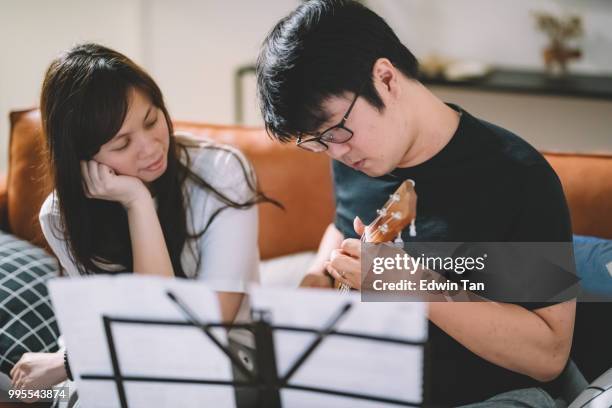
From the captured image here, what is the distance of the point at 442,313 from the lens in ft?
3.48

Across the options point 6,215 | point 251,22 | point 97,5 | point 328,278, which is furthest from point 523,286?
point 97,5

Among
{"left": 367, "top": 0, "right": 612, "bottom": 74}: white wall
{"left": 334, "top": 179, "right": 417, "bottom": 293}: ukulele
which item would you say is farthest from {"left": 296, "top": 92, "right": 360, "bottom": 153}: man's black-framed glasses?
{"left": 367, "top": 0, "right": 612, "bottom": 74}: white wall

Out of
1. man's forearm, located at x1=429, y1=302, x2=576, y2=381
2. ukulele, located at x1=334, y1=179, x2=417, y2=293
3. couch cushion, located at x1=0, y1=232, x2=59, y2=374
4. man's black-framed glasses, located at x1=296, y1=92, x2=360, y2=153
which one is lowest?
couch cushion, located at x1=0, y1=232, x2=59, y2=374

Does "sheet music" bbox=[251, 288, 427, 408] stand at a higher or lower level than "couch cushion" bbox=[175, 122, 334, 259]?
higher

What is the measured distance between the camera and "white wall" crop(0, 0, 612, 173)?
117 inches

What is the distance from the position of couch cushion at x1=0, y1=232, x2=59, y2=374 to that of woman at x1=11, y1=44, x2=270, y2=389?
6 cm

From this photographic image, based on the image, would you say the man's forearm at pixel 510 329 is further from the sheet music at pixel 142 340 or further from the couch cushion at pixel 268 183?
the couch cushion at pixel 268 183

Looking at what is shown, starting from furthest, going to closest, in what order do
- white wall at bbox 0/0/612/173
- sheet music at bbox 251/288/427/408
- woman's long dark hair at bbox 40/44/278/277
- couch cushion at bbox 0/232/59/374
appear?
white wall at bbox 0/0/612/173 < couch cushion at bbox 0/232/59/374 < woman's long dark hair at bbox 40/44/278/277 < sheet music at bbox 251/288/427/408

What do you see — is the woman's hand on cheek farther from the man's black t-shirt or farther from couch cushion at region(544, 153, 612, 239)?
couch cushion at region(544, 153, 612, 239)

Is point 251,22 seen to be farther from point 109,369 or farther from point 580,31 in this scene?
point 109,369

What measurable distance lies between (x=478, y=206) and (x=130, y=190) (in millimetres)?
722

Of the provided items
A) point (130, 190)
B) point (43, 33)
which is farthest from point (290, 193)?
point (43, 33)

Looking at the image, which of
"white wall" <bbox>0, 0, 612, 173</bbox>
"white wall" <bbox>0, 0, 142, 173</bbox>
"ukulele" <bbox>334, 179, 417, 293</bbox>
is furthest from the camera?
"white wall" <bbox>0, 0, 142, 173</bbox>

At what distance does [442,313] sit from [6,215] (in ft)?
4.62
